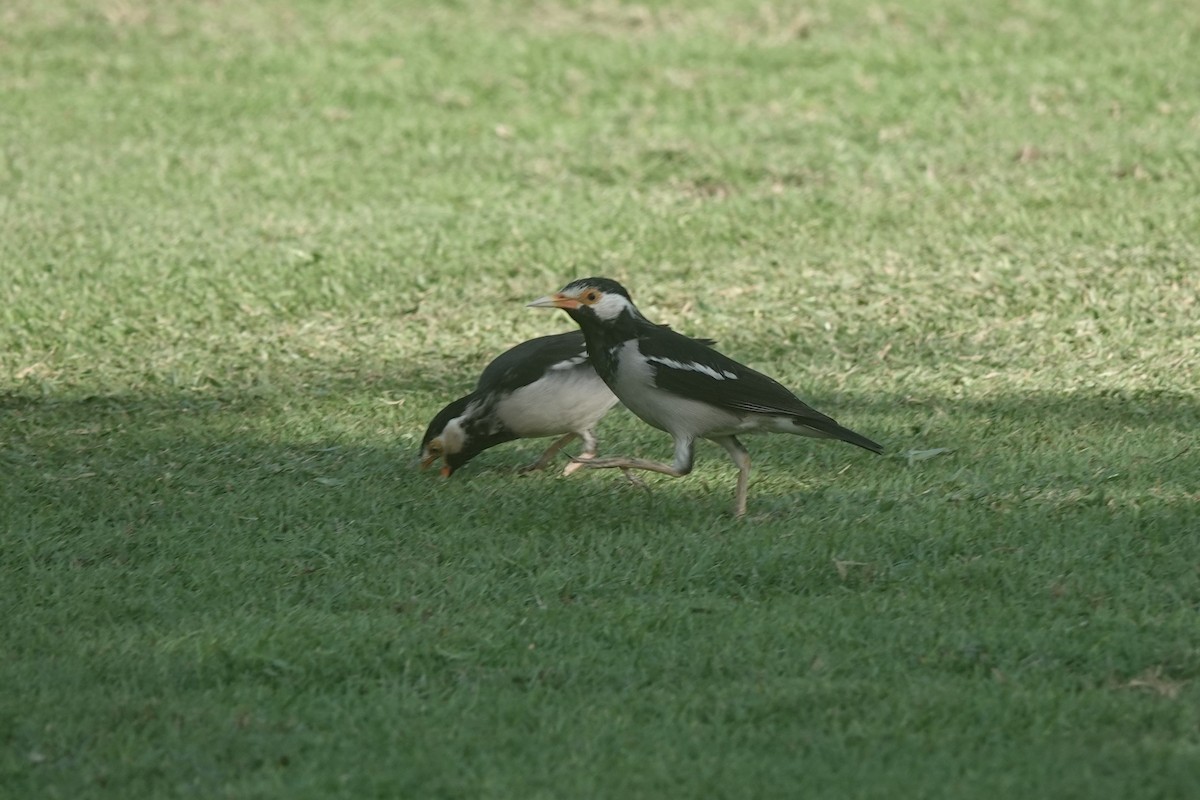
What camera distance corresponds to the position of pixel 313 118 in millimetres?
13227

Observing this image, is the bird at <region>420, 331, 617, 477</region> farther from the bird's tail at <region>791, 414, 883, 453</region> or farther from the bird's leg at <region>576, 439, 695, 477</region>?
the bird's tail at <region>791, 414, 883, 453</region>

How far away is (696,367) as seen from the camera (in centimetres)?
658

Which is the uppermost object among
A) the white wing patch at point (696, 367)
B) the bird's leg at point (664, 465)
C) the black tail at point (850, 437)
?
the white wing patch at point (696, 367)

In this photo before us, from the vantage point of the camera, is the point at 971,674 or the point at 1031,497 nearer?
the point at 971,674

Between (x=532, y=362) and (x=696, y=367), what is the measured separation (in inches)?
39.5

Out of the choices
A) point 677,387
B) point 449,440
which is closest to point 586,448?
point 449,440

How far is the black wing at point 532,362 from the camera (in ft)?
23.6

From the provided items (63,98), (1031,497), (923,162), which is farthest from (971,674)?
(63,98)

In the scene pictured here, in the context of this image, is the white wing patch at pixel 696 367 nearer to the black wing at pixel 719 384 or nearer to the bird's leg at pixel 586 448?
the black wing at pixel 719 384

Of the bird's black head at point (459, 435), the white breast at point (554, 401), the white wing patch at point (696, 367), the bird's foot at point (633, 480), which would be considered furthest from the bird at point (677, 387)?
the bird's black head at point (459, 435)

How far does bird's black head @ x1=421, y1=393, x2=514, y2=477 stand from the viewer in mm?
7172

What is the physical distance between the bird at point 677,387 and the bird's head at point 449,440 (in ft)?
2.41

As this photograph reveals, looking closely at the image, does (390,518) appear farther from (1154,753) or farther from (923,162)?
(923,162)

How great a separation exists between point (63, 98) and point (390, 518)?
8539 millimetres
